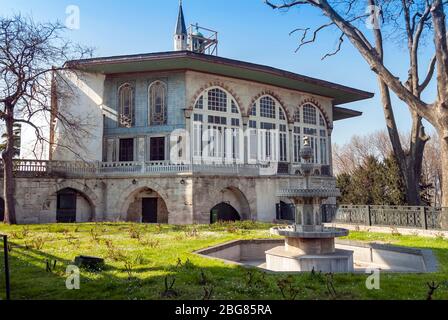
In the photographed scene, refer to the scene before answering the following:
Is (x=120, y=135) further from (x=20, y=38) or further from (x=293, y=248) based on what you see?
(x=293, y=248)

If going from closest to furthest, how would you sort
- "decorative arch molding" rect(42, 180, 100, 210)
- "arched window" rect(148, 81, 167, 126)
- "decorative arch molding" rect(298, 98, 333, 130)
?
"decorative arch molding" rect(42, 180, 100, 210) → "arched window" rect(148, 81, 167, 126) → "decorative arch molding" rect(298, 98, 333, 130)

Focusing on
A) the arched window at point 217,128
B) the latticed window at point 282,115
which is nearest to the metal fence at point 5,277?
the arched window at point 217,128

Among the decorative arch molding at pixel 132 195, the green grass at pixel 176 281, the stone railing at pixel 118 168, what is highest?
the stone railing at pixel 118 168

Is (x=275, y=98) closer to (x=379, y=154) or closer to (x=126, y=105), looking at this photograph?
(x=126, y=105)

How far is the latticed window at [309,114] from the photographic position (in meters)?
28.8

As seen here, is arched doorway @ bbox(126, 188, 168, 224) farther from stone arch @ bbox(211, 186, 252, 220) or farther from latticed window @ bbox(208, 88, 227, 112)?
latticed window @ bbox(208, 88, 227, 112)

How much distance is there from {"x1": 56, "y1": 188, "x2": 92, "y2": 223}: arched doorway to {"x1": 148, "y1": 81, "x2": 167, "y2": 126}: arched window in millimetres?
6596

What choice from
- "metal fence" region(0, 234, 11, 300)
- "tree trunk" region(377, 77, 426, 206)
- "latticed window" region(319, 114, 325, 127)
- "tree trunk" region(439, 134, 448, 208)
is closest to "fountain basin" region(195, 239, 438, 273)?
"metal fence" region(0, 234, 11, 300)

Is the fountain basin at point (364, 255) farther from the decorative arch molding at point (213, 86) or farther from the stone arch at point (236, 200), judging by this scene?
the decorative arch molding at point (213, 86)

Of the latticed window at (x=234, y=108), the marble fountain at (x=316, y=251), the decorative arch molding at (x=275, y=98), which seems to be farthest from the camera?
the decorative arch molding at (x=275, y=98)

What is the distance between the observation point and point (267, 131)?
86.5 feet

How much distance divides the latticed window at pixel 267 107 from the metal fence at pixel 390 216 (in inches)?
367

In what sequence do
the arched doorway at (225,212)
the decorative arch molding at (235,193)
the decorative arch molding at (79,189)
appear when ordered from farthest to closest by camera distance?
the arched doorway at (225,212) → the decorative arch molding at (235,193) → the decorative arch molding at (79,189)

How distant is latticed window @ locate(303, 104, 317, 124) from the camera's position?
28.8m
